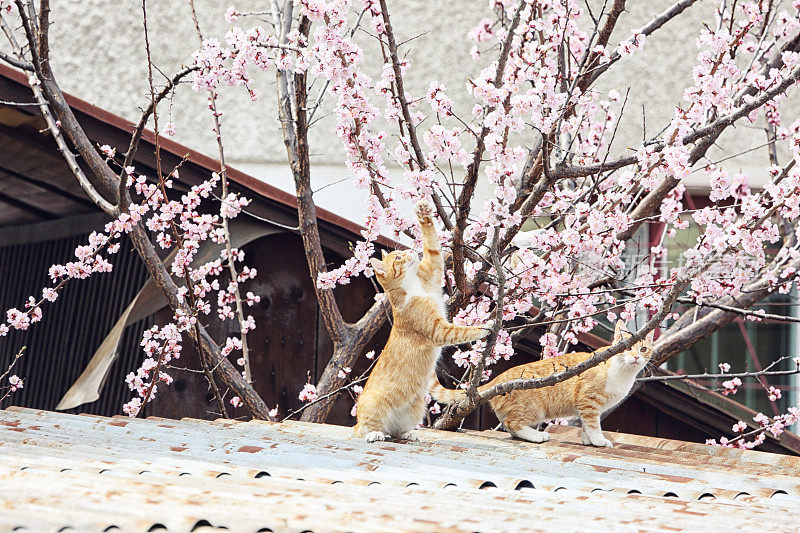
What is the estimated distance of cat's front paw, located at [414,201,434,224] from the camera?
366cm

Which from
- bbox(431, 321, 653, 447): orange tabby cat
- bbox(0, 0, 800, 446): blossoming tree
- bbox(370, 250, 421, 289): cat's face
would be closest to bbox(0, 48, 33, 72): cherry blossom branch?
bbox(0, 0, 800, 446): blossoming tree

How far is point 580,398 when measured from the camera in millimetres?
4117

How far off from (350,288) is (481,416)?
53.3 inches

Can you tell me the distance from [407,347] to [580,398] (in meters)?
0.91

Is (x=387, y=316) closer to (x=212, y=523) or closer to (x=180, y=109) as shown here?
(x=212, y=523)

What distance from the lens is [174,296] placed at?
210 inches

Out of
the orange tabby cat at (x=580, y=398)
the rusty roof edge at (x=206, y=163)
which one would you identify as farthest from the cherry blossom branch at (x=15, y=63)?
the orange tabby cat at (x=580, y=398)

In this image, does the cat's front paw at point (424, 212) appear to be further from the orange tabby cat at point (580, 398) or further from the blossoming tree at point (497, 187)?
the orange tabby cat at point (580, 398)

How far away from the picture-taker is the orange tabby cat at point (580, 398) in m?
4.08

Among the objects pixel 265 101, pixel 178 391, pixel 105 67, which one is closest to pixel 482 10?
pixel 265 101

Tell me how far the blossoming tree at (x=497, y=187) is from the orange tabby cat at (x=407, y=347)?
0.86ft

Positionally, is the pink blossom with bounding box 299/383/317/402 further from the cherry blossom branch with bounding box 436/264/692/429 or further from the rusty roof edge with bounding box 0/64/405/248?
the cherry blossom branch with bounding box 436/264/692/429

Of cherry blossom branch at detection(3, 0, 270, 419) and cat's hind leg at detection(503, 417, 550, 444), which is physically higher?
cherry blossom branch at detection(3, 0, 270, 419)

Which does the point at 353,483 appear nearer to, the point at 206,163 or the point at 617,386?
the point at 617,386
